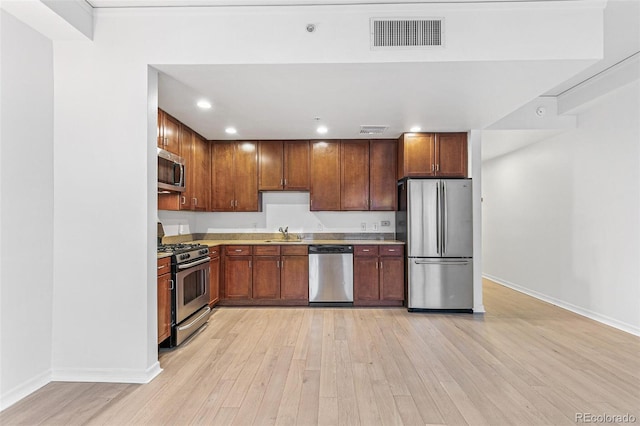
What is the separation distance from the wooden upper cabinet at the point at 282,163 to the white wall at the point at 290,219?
353 mm

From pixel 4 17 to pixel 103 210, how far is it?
139 centimetres

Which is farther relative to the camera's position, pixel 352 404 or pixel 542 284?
pixel 542 284

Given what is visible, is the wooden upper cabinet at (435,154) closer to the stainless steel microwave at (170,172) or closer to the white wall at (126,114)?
the white wall at (126,114)

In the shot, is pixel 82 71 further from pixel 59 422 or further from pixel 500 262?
pixel 500 262

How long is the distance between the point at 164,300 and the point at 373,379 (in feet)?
6.50

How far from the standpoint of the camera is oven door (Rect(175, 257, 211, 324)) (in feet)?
11.2

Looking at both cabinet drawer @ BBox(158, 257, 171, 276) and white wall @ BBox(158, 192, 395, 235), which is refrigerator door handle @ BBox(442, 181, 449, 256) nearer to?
white wall @ BBox(158, 192, 395, 235)

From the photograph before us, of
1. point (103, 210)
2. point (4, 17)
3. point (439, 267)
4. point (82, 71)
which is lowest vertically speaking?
point (439, 267)

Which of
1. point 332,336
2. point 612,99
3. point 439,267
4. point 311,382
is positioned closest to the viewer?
point 311,382

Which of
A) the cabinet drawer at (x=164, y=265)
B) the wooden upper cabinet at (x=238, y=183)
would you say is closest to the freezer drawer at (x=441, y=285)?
the wooden upper cabinet at (x=238, y=183)

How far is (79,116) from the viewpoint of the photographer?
8.77 ft

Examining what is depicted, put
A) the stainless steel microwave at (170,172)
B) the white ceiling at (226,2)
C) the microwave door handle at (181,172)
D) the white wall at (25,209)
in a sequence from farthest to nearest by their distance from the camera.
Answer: the microwave door handle at (181,172)
the stainless steel microwave at (170,172)
the white ceiling at (226,2)
the white wall at (25,209)

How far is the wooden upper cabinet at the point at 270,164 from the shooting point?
5.24m

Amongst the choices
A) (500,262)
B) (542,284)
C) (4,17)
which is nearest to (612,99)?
(542,284)
